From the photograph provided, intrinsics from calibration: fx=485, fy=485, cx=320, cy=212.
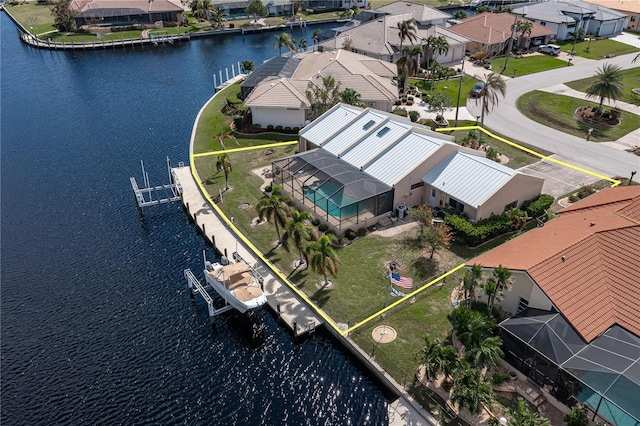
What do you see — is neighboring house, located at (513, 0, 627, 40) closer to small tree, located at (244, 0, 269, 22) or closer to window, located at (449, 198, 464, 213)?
small tree, located at (244, 0, 269, 22)

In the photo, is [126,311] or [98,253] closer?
[126,311]

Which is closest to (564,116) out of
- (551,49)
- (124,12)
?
(551,49)

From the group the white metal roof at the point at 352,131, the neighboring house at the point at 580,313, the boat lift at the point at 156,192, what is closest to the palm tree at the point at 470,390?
the neighboring house at the point at 580,313

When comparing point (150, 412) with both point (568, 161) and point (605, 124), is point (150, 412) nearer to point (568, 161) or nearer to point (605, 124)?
point (568, 161)

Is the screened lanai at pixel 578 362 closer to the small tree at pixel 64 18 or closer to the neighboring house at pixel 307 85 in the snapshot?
the neighboring house at pixel 307 85

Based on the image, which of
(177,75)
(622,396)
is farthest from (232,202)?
(177,75)

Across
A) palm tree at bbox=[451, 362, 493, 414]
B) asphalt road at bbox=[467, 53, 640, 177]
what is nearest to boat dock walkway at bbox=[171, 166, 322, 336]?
palm tree at bbox=[451, 362, 493, 414]
